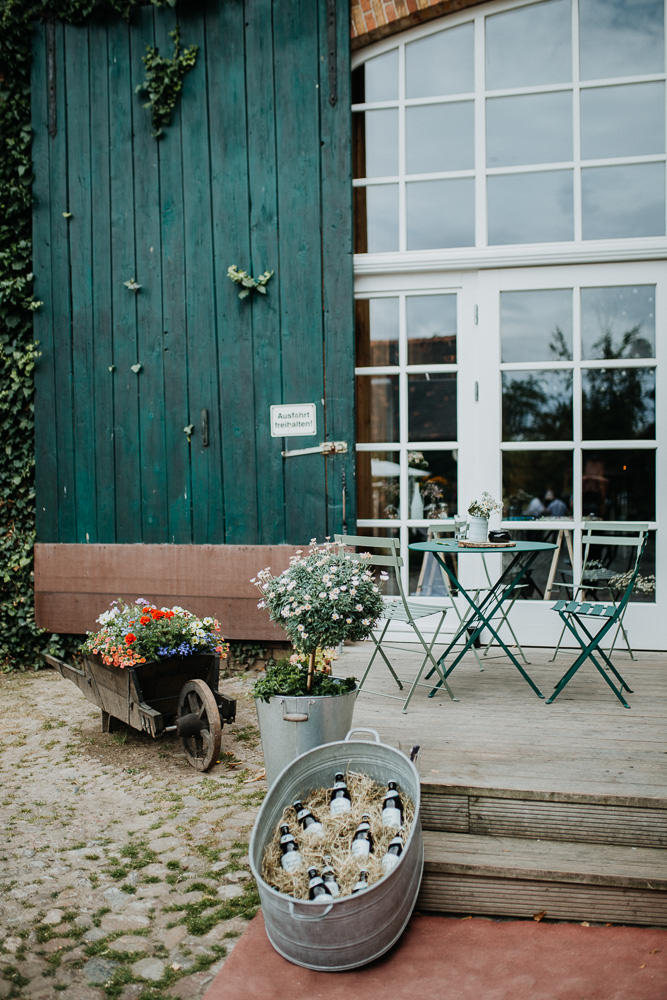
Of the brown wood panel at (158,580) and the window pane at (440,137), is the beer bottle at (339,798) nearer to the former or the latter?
the brown wood panel at (158,580)

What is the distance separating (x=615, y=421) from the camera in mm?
5195

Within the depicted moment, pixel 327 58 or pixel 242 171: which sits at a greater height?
pixel 327 58

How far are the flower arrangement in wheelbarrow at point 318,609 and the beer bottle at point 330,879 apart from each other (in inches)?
36.8

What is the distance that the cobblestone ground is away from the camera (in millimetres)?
2426

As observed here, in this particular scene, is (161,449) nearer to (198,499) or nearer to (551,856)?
(198,499)

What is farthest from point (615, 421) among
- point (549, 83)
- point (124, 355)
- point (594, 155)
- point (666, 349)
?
point (124, 355)

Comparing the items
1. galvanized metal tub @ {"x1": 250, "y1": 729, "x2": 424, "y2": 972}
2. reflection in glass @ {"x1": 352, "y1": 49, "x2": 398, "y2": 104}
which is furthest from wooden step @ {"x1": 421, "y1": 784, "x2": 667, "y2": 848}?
reflection in glass @ {"x1": 352, "y1": 49, "x2": 398, "y2": 104}

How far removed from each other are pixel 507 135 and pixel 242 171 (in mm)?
1798

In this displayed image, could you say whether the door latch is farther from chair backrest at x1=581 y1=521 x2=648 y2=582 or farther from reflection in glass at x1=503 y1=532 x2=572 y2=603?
chair backrest at x1=581 y1=521 x2=648 y2=582

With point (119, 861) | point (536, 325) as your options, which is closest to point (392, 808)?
point (119, 861)

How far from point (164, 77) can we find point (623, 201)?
3246 mm

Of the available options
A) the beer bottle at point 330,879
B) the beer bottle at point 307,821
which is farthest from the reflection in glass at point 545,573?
the beer bottle at point 330,879

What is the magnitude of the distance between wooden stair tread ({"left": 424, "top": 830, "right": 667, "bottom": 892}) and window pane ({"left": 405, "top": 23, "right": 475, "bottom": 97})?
15.4ft

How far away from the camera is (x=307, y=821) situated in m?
2.73
